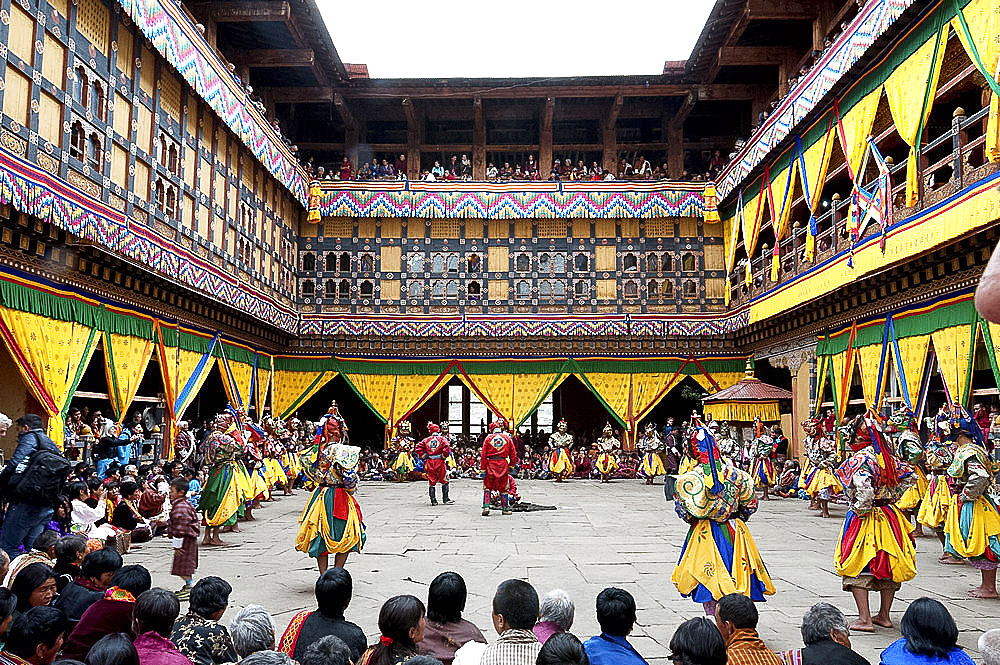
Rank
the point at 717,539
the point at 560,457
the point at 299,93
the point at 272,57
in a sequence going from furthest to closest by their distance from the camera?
1. the point at 299,93
2. the point at 560,457
3. the point at 272,57
4. the point at 717,539

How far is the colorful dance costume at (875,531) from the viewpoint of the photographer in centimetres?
590

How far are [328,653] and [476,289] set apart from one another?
1999cm

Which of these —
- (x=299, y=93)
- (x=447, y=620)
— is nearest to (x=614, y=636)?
(x=447, y=620)

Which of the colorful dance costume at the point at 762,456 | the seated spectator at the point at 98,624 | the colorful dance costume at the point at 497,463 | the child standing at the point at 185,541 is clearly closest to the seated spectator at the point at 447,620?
the seated spectator at the point at 98,624

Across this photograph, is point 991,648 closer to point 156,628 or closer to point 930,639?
point 930,639

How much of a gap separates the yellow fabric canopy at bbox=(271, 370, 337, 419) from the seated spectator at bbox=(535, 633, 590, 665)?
20.1 meters

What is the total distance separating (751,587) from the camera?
5641 mm

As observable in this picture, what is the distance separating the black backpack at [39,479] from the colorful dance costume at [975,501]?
809 cm

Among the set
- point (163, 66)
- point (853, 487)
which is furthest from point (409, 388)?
point (853, 487)

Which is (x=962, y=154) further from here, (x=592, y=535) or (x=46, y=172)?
(x=46, y=172)

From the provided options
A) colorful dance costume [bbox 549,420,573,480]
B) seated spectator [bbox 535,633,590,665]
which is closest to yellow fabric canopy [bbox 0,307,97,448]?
seated spectator [bbox 535,633,590,665]

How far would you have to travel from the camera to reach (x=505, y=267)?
908 inches

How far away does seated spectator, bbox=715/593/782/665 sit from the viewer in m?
3.88

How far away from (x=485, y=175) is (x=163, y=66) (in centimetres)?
1085
